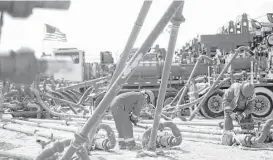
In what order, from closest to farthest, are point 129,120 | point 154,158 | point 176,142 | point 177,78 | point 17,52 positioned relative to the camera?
point 17,52
point 154,158
point 176,142
point 129,120
point 177,78

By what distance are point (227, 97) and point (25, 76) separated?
641 centimetres

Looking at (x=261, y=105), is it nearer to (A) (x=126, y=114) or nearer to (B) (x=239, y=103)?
(B) (x=239, y=103)

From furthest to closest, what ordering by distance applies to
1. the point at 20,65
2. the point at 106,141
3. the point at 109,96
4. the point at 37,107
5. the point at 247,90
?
1. the point at 37,107
2. the point at 247,90
3. the point at 106,141
4. the point at 109,96
5. the point at 20,65

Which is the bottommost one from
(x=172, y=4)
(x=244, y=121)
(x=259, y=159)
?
(x=259, y=159)

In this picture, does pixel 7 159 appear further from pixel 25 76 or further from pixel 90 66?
pixel 90 66

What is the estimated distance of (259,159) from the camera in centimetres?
573

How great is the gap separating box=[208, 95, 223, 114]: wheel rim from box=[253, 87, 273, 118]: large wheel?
1287mm

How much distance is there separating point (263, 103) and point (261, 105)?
0.10 meters

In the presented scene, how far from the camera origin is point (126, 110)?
22.5 ft

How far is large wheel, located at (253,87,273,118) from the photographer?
11.5 metres

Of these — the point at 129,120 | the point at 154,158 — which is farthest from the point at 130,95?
the point at 154,158

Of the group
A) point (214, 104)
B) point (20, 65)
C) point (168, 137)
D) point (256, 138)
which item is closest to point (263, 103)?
point (214, 104)

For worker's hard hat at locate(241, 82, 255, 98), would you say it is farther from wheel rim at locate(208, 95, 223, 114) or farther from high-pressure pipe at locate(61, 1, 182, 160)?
wheel rim at locate(208, 95, 223, 114)

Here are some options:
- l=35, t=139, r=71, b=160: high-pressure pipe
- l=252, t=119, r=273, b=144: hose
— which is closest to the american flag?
l=252, t=119, r=273, b=144: hose
